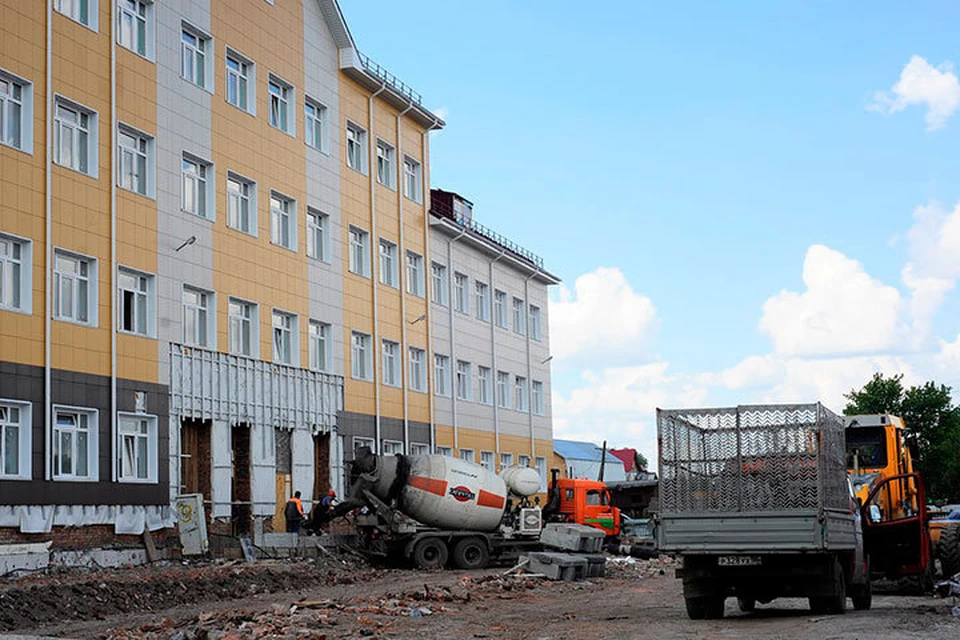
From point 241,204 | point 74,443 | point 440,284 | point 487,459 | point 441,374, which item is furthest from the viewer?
point 487,459

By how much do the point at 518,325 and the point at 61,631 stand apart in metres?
39.8

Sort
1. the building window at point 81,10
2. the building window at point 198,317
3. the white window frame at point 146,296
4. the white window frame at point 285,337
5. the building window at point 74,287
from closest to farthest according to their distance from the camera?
the building window at point 74,287 → the building window at point 81,10 → the white window frame at point 146,296 → the building window at point 198,317 → the white window frame at point 285,337

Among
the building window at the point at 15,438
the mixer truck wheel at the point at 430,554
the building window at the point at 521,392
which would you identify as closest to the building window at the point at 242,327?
the mixer truck wheel at the point at 430,554

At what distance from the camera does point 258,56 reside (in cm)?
3759

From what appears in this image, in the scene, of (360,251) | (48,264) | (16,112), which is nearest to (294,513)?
(48,264)

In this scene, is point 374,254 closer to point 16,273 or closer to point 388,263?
point 388,263

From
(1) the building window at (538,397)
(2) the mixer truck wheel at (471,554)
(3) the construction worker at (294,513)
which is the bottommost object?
(2) the mixer truck wheel at (471,554)

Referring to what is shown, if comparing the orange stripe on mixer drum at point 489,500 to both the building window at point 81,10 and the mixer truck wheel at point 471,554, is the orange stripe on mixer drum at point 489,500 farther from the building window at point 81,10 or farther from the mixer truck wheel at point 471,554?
the building window at point 81,10

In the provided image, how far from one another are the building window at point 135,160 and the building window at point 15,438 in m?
6.30

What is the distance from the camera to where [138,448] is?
30.8 meters

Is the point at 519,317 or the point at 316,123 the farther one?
the point at 519,317

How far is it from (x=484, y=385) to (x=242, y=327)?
18564 mm

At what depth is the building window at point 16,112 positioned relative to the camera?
27406mm

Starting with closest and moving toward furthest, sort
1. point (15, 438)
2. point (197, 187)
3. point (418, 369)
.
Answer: point (15, 438), point (197, 187), point (418, 369)
